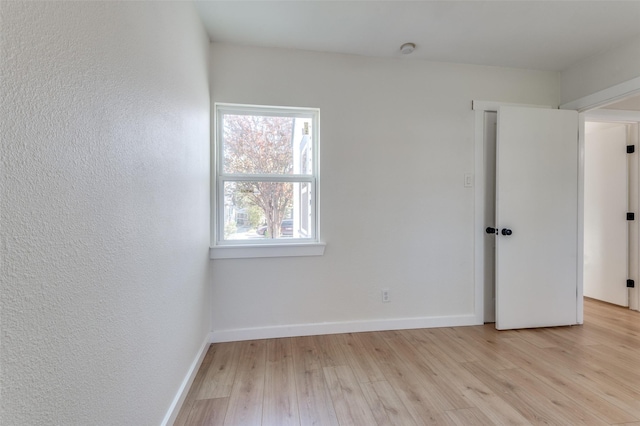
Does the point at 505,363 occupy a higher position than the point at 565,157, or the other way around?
the point at 565,157

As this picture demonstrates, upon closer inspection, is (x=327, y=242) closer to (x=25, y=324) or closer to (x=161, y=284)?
(x=161, y=284)

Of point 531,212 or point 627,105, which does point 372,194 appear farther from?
point 627,105

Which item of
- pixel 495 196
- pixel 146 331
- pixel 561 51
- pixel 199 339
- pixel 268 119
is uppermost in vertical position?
pixel 561 51

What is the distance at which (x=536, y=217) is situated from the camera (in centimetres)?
242

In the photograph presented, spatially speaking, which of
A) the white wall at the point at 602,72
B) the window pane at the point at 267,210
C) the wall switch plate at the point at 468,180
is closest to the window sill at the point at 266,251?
the window pane at the point at 267,210

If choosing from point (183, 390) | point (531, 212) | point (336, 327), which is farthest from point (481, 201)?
point (183, 390)

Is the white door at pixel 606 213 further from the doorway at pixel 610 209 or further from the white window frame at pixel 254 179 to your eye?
the white window frame at pixel 254 179

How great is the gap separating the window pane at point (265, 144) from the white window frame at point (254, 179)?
40 mm

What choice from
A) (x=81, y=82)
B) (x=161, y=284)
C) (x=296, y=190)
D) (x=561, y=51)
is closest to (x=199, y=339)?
(x=161, y=284)

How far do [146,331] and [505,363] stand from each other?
2252mm

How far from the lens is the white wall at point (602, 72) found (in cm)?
206

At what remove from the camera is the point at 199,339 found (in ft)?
6.11

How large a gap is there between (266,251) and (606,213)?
3917 millimetres

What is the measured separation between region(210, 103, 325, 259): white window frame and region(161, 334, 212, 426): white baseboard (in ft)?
2.34
